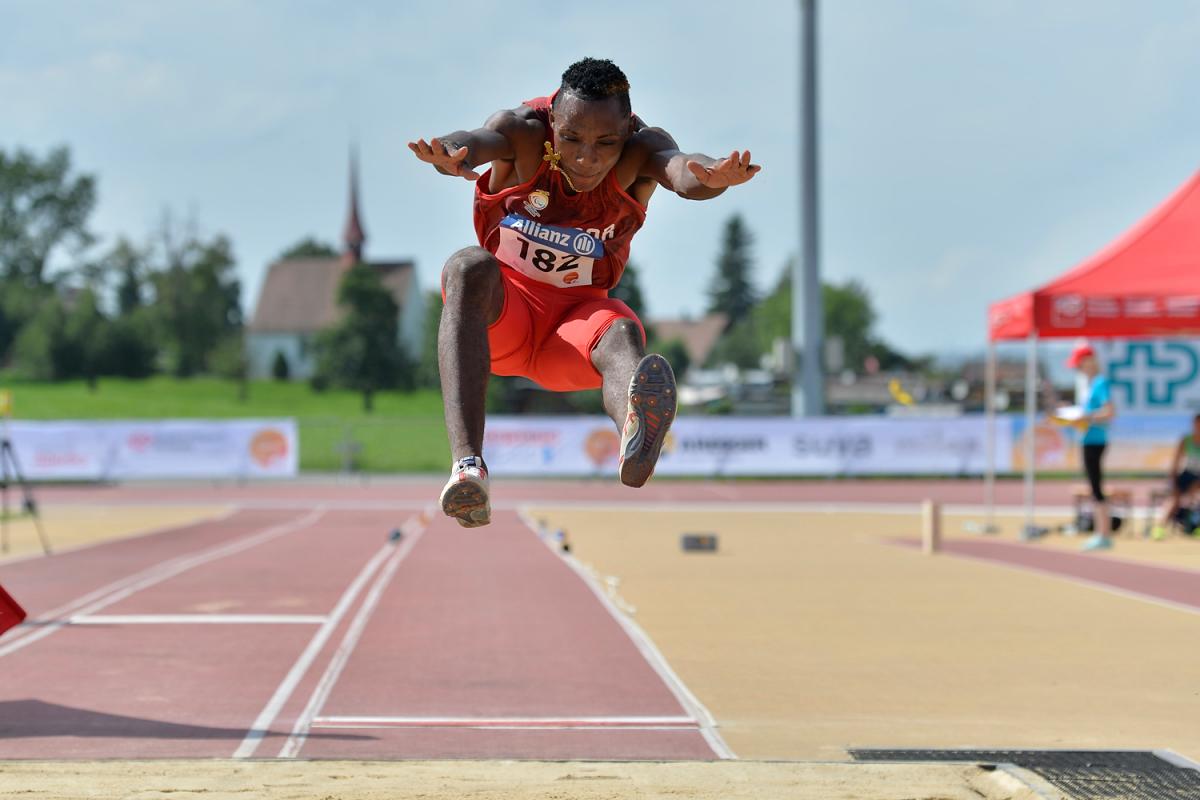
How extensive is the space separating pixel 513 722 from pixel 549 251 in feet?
11.0

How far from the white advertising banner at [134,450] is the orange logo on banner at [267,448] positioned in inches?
8.4

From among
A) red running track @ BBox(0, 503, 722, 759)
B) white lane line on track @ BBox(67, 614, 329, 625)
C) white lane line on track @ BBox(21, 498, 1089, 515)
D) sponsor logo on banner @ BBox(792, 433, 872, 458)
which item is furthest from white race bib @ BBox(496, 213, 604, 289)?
sponsor logo on banner @ BBox(792, 433, 872, 458)

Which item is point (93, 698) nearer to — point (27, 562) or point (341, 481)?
point (27, 562)

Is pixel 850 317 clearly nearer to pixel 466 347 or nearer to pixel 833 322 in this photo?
pixel 833 322

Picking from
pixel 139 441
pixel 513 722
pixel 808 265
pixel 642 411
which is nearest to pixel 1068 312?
pixel 513 722

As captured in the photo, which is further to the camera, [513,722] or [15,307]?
[15,307]

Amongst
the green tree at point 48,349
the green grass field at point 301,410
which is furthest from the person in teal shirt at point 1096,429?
the green tree at point 48,349

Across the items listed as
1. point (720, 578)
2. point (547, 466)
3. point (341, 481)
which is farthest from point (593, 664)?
point (341, 481)

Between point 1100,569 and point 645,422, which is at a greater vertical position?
point 645,422

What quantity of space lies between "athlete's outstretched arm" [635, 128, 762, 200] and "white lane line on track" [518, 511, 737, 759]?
10.3 feet

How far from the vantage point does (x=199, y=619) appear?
35.7 ft

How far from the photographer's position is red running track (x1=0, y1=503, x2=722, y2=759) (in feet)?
22.6

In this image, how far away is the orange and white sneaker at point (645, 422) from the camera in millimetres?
4340

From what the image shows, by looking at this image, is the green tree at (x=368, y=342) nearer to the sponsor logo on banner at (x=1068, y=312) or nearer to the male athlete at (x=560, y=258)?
the sponsor logo on banner at (x=1068, y=312)
